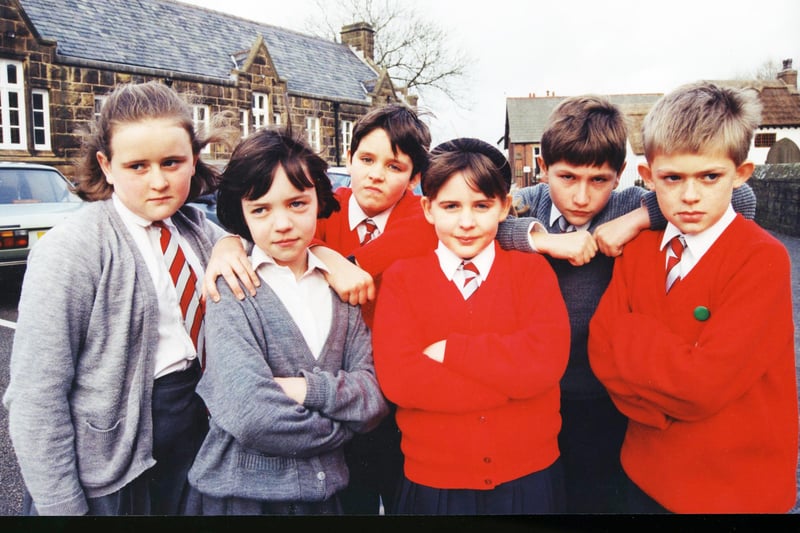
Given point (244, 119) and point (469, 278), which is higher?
point (244, 119)

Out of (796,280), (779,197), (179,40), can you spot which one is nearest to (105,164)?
(179,40)

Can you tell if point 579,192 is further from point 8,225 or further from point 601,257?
point 8,225

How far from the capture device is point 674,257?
139 centimetres

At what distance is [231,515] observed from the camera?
1.42 m

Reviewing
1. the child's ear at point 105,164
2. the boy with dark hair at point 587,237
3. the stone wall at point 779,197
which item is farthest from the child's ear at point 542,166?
the child's ear at point 105,164

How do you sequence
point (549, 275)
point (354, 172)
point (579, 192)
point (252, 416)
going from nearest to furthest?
A: point (252, 416) → point (549, 275) → point (579, 192) → point (354, 172)

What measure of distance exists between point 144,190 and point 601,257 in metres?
1.13

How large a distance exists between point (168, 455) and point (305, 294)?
20.5 inches

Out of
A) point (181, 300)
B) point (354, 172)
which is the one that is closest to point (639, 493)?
point (354, 172)

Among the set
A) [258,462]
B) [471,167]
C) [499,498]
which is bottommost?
[499,498]

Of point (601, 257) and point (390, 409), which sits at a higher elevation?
point (601, 257)

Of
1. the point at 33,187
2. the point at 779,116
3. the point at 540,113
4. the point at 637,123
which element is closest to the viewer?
the point at 637,123

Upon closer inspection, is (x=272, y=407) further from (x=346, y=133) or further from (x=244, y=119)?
(x=244, y=119)

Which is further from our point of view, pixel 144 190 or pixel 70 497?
pixel 144 190
